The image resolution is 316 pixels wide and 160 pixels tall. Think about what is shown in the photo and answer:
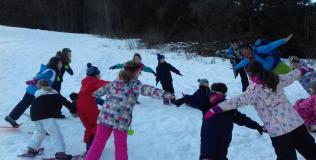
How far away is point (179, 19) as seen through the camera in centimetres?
2969

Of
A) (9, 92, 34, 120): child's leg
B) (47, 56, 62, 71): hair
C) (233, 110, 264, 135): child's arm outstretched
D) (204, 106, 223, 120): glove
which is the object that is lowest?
(9, 92, 34, 120): child's leg

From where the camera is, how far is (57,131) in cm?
649

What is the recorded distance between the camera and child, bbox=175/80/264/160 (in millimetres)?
5418

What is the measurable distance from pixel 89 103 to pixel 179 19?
23518 mm

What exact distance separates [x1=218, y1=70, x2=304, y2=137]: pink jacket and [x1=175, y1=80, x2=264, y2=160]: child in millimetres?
264

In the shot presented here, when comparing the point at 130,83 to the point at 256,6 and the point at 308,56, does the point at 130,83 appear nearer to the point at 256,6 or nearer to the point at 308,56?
the point at 308,56

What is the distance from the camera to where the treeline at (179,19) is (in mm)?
22094

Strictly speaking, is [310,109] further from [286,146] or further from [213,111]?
[213,111]

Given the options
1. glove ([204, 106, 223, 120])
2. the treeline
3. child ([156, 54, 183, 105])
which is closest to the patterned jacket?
glove ([204, 106, 223, 120])

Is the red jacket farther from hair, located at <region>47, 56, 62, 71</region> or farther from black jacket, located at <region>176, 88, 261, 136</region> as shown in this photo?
black jacket, located at <region>176, 88, 261, 136</region>

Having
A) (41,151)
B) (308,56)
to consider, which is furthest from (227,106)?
(308,56)

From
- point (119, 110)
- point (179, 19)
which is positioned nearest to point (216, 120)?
point (119, 110)

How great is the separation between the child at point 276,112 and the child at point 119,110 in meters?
1.13

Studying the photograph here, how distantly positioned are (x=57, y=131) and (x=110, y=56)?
12135mm
